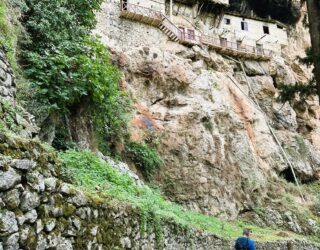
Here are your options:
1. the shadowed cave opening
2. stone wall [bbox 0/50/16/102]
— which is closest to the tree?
stone wall [bbox 0/50/16/102]

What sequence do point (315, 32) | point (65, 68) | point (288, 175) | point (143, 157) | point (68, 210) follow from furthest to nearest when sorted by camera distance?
point (288, 175) < point (143, 157) < point (65, 68) < point (315, 32) < point (68, 210)

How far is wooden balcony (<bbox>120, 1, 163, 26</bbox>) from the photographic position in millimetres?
27672

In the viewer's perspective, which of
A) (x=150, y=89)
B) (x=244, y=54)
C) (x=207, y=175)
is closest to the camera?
(x=207, y=175)

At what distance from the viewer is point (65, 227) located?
14.6ft

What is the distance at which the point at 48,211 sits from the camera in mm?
4117

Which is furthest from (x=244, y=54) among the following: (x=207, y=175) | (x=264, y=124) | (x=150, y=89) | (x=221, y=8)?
(x=207, y=175)

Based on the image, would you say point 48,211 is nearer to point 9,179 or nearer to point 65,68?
point 9,179

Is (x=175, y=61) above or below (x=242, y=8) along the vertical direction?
below

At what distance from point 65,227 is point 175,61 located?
2067cm

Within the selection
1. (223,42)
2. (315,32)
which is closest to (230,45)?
(223,42)

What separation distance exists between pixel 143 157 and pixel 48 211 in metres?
13.0

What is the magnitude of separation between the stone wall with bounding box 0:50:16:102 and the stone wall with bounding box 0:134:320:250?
159 inches

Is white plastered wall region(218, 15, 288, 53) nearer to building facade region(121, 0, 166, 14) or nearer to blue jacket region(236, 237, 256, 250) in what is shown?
building facade region(121, 0, 166, 14)

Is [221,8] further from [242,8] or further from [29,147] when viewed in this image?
[29,147]
